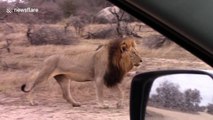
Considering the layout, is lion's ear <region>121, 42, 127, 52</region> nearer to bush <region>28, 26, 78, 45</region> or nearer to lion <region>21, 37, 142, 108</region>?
lion <region>21, 37, 142, 108</region>

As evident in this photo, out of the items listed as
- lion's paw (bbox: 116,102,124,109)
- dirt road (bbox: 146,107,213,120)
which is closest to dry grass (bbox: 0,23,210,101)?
lion's paw (bbox: 116,102,124,109)

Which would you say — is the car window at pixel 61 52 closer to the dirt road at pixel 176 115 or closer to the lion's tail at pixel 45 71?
the lion's tail at pixel 45 71

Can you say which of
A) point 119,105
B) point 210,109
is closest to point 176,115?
point 210,109

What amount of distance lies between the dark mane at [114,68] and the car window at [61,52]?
15 millimetres

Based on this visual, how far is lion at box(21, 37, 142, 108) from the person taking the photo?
278cm

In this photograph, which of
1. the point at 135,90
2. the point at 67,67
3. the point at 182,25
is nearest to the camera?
the point at 182,25

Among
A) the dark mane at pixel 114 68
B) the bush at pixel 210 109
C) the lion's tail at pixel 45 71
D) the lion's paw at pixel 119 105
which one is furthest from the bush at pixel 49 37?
the bush at pixel 210 109

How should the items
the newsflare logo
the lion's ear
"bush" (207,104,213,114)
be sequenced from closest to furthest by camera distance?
"bush" (207,104,213,114), the newsflare logo, the lion's ear

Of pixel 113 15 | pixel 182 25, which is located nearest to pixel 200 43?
pixel 182 25

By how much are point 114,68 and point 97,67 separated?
0.38ft

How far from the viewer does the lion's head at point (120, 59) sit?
109 inches

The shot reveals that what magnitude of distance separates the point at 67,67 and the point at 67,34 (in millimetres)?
247

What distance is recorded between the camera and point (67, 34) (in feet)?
9.07

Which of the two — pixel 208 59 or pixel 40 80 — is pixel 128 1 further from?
pixel 40 80
